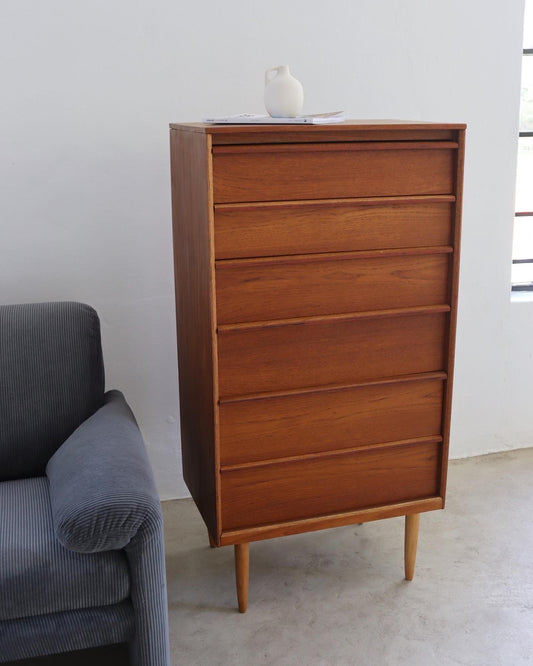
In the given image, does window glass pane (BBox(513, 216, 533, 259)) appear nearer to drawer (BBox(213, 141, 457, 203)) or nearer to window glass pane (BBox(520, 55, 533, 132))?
window glass pane (BBox(520, 55, 533, 132))

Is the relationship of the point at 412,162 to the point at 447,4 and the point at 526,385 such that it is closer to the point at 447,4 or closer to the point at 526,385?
the point at 447,4

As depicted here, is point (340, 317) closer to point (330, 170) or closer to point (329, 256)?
point (329, 256)

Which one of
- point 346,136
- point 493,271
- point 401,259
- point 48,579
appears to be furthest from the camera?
point 493,271

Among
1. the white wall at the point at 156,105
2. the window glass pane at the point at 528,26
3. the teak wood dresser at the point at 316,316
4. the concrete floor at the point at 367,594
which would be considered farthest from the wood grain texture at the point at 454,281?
the window glass pane at the point at 528,26

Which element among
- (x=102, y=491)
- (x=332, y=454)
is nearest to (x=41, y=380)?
(x=102, y=491)

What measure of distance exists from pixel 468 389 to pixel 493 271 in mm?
470

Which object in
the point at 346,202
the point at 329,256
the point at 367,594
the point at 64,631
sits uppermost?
the point at 346,202

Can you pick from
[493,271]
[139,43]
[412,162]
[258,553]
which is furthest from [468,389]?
[139,43]

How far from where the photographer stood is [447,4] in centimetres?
283

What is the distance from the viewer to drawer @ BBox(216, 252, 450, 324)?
6.73 feet

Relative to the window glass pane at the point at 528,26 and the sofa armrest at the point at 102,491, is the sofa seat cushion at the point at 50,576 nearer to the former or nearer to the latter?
the sofa armrest at the point at 102,491

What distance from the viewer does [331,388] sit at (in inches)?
86.3

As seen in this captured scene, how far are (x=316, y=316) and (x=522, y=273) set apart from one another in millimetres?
1518

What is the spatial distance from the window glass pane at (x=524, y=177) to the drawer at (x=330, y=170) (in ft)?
3.83
